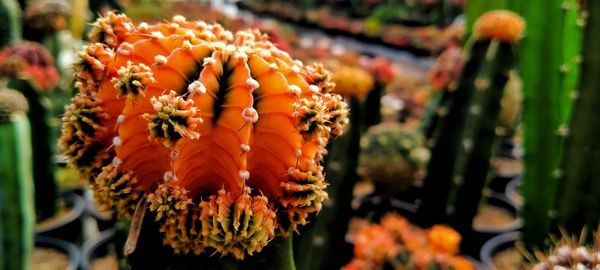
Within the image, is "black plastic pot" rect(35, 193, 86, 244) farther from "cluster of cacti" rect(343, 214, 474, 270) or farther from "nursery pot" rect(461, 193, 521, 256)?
"nursery pot" rect(461, 193, 521, 256)

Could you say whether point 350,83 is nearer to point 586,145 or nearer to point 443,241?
point 443,241

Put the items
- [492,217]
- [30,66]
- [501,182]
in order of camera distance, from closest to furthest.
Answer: [30,66] < [492,217] < [501,182]

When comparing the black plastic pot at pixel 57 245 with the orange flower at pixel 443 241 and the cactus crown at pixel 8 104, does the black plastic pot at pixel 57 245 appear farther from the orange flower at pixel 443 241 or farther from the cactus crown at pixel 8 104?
the orange flower at pixel 443 241

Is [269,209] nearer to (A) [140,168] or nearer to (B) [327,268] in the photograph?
(A) [140,168]

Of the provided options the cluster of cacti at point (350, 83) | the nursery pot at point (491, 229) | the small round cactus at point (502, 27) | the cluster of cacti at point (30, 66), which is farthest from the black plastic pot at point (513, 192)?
the cluster of cacti at point (30, 66)

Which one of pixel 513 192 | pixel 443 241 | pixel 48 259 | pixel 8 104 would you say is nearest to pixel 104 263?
pixel 48 259

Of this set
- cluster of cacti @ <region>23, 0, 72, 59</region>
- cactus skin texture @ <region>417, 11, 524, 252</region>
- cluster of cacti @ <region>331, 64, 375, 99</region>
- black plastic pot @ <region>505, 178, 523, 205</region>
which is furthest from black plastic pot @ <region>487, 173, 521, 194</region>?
cluster of cacti @ <region>23, 0, 72, 59</region>
